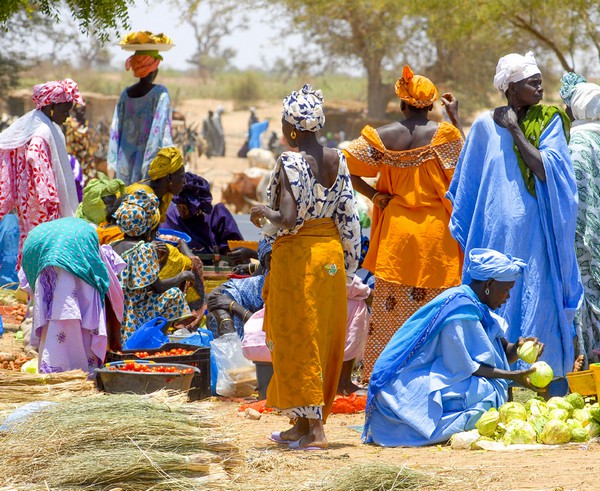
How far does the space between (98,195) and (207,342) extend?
6.40 feet

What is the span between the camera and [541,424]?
6.37 m

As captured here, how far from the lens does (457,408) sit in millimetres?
6512

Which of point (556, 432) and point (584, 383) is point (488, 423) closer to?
point (556, 432)

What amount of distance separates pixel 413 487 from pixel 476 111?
45156 millimetres

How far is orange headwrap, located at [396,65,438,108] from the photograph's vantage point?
827 centimetres

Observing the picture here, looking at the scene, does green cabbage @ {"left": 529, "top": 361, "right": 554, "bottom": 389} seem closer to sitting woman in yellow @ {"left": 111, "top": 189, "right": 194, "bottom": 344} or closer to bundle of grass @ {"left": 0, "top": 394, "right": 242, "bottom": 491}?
bundle of grass @ {"left": 0, "top": 394, "right": 242, "bottom": 491}

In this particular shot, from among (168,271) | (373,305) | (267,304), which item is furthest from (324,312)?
(168,271)

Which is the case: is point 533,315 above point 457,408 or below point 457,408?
above

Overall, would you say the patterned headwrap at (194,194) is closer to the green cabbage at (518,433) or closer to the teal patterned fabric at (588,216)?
the teal patterned fabric at (588,216)

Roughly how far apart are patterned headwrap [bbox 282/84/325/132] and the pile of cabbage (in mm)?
1842

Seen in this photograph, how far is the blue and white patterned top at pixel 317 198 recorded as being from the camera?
645cm

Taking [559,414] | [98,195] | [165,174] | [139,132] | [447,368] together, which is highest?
[139,132]

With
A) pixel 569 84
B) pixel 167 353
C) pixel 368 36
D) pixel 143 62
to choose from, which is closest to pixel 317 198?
pixel 167 353

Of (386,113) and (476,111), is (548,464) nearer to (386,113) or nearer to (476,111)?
(386,113)
